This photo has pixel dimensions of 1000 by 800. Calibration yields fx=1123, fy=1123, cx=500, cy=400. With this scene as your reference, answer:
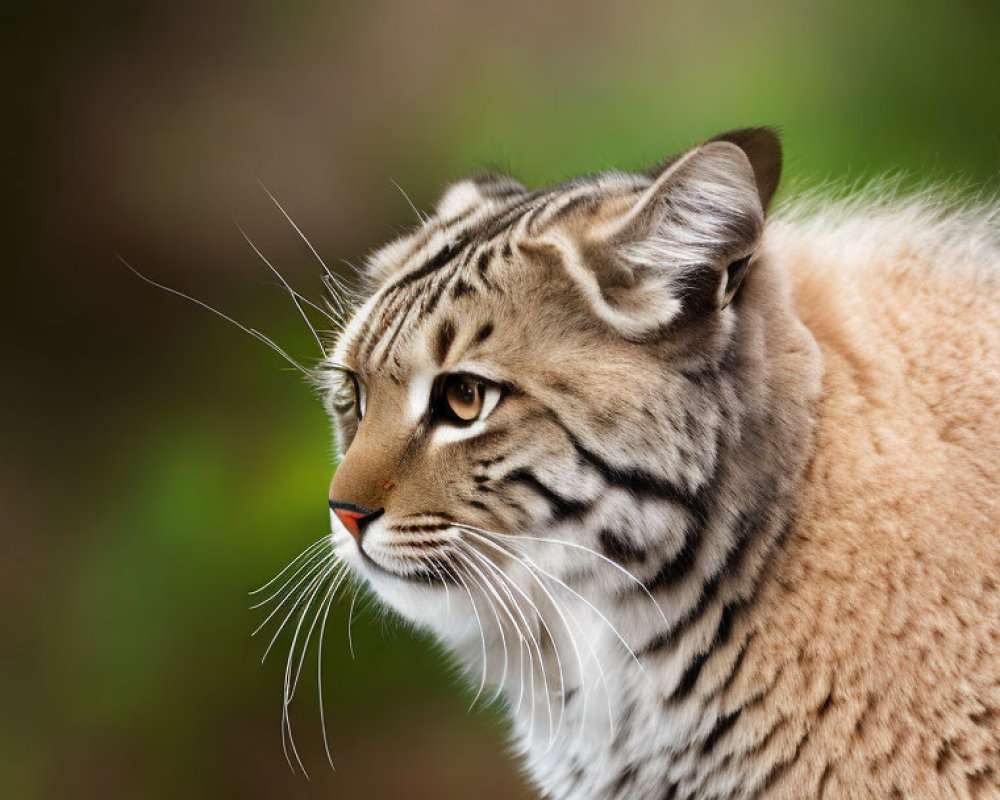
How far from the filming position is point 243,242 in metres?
3.73

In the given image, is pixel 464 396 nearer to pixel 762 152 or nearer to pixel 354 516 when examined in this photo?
pixel 354 516

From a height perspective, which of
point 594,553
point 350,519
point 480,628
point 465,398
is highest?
point 465,398

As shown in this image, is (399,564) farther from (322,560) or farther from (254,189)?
(254,189)

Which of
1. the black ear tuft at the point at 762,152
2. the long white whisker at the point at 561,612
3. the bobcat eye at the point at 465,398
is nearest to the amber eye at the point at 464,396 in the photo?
the bobcat eye at the point at 465,398

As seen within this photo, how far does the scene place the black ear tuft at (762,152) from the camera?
1.39 meters

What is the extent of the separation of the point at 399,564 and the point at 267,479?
1.94 meters

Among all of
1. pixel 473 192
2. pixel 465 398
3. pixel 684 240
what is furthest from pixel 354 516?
pixel 473 192

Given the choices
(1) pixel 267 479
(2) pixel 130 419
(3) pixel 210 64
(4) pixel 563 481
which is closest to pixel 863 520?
(4) pixel 563 481

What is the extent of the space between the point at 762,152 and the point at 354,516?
721mm

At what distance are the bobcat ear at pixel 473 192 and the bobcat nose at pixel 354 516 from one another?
59cm

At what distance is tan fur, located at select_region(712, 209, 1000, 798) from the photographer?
56.9 inches

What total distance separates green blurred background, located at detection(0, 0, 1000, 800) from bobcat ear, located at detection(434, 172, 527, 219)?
116 centimetres

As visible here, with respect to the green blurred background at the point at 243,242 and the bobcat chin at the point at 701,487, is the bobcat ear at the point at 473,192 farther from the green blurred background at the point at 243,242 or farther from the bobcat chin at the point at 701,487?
the green blurred background at the point at 243,242

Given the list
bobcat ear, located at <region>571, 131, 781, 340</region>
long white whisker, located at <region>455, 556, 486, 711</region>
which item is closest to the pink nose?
long white whisker, located at <region>455, 556, 486, 711</region>
